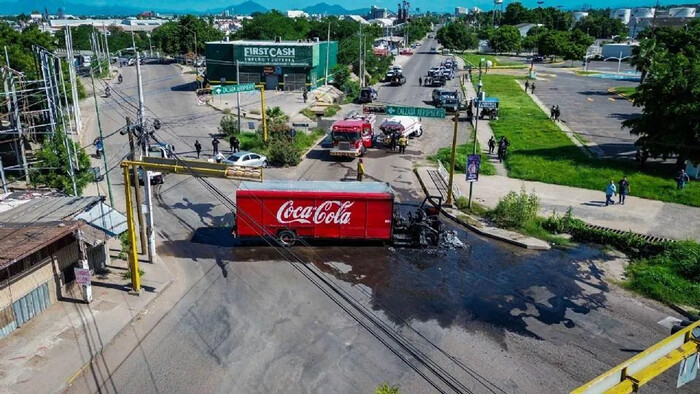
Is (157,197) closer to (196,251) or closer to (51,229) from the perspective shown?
(196,251)

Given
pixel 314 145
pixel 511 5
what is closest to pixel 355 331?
pixel 314 145

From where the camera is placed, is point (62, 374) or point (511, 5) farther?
point (511, 5)

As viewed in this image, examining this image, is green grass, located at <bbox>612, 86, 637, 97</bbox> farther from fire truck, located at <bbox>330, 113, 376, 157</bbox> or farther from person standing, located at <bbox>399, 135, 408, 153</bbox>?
fire truck, located at <bbox>330, 113, 376, 157</bbox>

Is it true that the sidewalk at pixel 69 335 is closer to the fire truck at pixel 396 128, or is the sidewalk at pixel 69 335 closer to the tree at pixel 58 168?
the tree at pixel 58 168

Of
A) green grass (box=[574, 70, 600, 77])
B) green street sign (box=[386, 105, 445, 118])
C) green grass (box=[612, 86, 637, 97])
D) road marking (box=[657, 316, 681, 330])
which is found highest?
green street sign (box=[386, 105, 445, 118])

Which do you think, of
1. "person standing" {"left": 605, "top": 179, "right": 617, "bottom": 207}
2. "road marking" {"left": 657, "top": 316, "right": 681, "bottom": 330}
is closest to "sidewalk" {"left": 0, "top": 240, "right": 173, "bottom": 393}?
"road marking" {"left": 657, "top": 316, "right": 681, "bottom": 330}

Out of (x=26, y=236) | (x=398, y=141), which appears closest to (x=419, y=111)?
(x=398, y=141)
